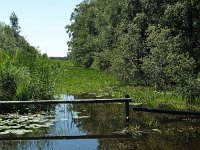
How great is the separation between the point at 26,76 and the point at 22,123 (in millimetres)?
4722

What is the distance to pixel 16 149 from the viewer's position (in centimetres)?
1411

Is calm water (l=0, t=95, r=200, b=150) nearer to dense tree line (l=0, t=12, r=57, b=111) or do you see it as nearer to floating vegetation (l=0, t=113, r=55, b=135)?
floating vegetation (l=0, t=113, r=55, b=135)

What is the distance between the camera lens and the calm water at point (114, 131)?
1439 centimetres

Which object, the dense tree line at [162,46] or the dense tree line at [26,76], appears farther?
the dense tree line at [162,46]

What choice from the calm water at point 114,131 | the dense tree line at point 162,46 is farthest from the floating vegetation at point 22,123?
the dense tree line at point 162,46

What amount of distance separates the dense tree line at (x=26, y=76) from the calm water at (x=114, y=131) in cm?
158

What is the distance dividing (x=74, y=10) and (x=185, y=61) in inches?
3223

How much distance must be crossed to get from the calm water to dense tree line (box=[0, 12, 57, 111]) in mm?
1580

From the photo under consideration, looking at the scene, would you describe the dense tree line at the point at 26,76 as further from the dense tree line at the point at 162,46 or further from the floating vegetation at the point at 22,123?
the dense tree line at the point at 162,46

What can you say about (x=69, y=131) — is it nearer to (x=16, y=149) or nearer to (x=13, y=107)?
(x=16, y=149)

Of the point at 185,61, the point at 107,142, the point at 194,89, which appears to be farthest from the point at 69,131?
the point at 185,61

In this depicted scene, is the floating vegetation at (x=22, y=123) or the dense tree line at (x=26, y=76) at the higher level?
the dense tree line at (x=26, y=76)

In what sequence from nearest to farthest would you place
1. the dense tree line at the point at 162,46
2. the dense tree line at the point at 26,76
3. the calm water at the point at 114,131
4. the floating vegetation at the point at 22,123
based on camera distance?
the calm water at the point at 114,131, the floating vegetation at the point at 22,123, the dense tree line at the point at 26,76, the dense tree line at the point at 162,46

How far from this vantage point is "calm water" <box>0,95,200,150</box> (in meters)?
14.4
